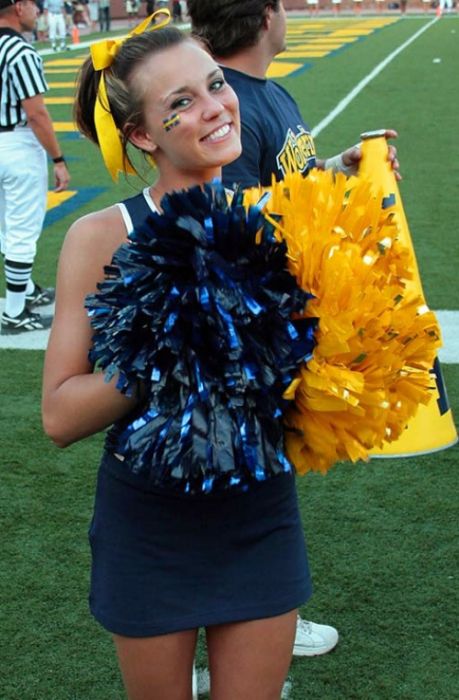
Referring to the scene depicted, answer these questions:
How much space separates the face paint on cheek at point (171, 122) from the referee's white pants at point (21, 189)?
4188mm

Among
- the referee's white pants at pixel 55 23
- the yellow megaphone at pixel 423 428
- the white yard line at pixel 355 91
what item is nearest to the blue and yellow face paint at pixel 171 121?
the yellow megaphone at pixel 423 428

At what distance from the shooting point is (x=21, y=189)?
619cm

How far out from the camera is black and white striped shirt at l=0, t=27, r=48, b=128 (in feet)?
19.4

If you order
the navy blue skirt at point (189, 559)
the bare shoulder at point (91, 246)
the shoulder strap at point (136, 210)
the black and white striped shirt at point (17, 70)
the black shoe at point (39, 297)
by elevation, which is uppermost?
the shoulder strap at point (136, 210)

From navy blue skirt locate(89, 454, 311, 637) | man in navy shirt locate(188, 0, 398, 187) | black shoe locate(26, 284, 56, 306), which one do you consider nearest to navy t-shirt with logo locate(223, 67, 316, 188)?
man in navy shirt locate(188, 0, 398, 187)

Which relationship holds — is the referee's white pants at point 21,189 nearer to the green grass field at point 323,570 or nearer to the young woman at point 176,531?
the green grass field at point 323,570

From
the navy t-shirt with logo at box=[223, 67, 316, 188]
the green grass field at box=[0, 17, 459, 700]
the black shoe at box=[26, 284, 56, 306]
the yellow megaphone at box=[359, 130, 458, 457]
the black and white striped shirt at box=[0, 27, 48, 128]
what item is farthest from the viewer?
the black shoe at box=[26, 284, 56, 306]

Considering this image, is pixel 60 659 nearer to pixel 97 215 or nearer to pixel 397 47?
pixel 97 215

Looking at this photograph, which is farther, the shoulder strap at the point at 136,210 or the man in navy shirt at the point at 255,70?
the man in navy shirt at the point at 255,70

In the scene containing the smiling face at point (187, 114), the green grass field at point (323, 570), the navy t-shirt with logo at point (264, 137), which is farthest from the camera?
the green grass field at point (323, 570)

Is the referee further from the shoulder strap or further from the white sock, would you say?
the shoulder strap

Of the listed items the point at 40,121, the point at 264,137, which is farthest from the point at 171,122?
the point at 40,121

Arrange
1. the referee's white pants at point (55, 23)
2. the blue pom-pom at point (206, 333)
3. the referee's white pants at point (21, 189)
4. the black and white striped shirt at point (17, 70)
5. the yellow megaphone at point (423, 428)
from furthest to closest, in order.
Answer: the referee's white pants at point (55, 23), the referee's white pants at point (21, 189), the black and white striped shirt at point (17, 70), the yellow megaphone at point (423, 428), the blue pom-pom at point (206, 333)

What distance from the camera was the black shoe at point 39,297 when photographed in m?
6.59
